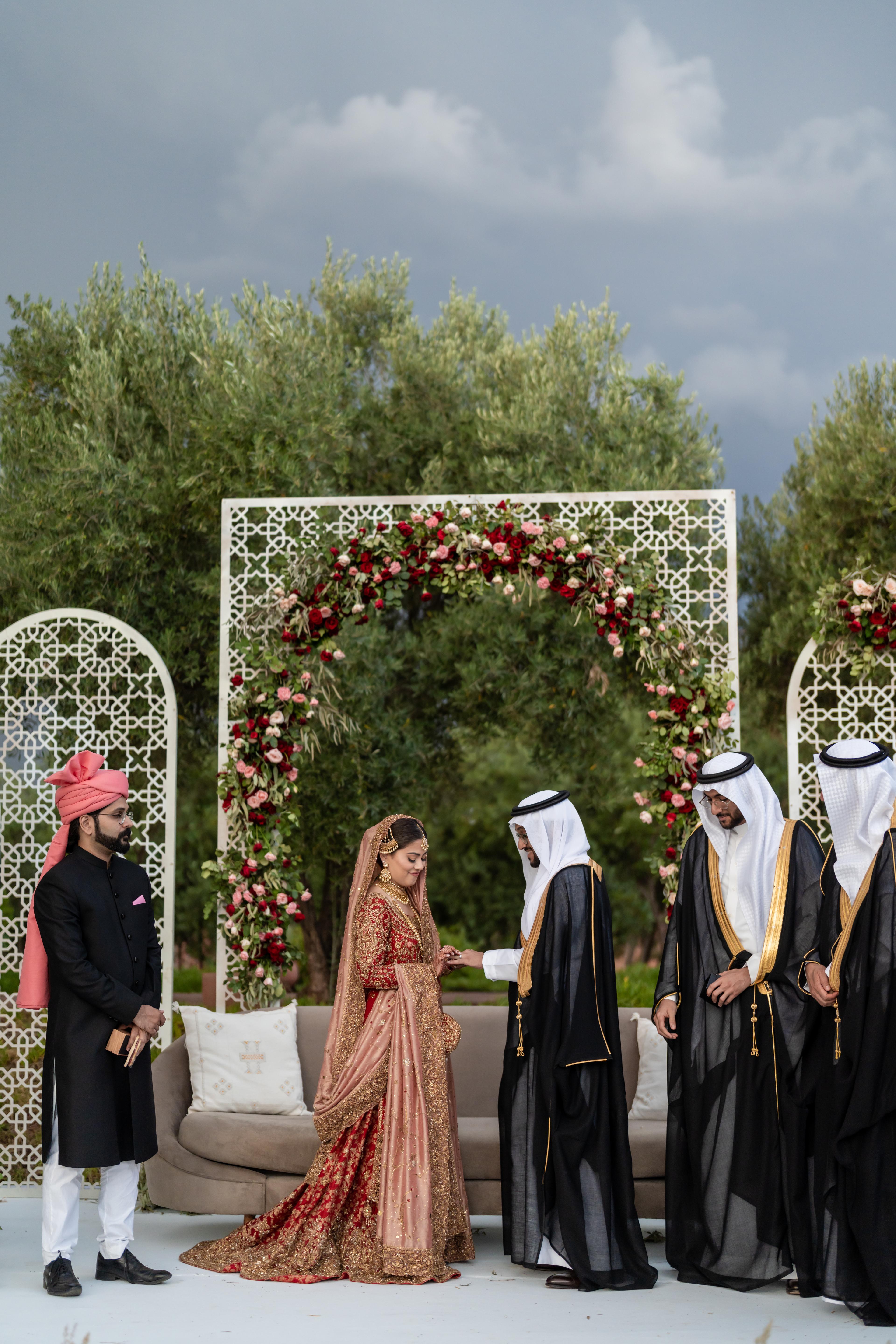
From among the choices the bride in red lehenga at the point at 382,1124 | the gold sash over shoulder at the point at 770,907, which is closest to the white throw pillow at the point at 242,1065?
the bride in red lehenga at the point at 382,1124

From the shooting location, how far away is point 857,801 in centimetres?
364

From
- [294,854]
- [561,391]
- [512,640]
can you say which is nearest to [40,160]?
[561,391]

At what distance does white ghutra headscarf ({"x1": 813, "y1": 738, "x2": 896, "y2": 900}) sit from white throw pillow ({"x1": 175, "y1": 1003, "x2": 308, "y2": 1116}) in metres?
2.32

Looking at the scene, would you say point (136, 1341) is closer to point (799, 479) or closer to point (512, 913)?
point (799, 479)

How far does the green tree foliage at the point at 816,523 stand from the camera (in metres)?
7.16

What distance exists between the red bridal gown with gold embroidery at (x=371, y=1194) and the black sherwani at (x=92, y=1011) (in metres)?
0.53

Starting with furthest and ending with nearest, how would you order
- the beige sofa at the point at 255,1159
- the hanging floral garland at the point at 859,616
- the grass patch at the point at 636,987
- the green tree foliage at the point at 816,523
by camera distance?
1. the grass patch at the point at 636,987
2. the green tree foliage at the point at 816,523
3. the hanging floral garland at the point at 859,616
4. the beige sofa at the point at 255,1159

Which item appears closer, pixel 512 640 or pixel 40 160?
pixel 512 640

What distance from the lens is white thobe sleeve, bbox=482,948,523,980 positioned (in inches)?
161

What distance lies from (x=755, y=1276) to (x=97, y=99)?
42.3ft

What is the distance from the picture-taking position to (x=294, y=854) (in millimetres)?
5734

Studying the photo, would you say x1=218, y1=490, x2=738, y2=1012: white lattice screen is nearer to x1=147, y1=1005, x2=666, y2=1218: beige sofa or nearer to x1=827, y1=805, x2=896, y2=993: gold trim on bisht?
x1=147, y1=1005, x2=666, y2=1218: beige sofa

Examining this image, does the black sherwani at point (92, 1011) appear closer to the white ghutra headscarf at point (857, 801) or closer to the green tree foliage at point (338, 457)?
the white ghutra headscarf at point (857, 801)

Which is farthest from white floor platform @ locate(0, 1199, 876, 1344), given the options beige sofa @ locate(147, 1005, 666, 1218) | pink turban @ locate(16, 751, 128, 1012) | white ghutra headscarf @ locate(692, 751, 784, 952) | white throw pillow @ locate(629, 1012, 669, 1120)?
white ghutra headscarf @ locate(692, 751, 784, 952)
